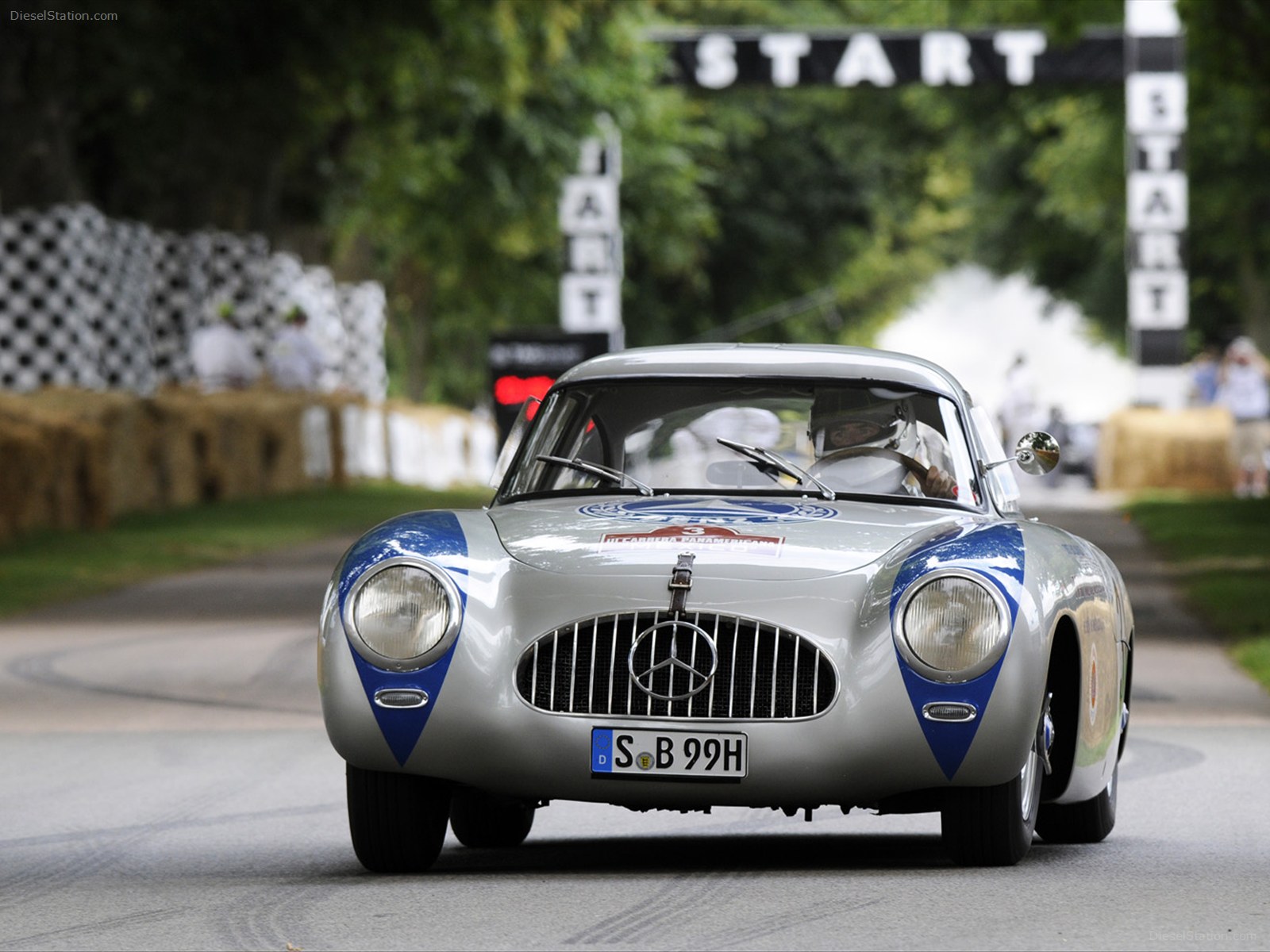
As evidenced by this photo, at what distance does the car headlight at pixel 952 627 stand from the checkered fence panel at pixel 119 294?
21.1m

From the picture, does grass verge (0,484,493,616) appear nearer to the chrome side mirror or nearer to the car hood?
the chrome side mirror

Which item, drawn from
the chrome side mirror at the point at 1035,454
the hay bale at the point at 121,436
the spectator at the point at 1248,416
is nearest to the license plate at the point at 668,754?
the chrome side mirror at the point at 1035,454

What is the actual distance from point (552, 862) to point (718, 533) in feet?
3.40

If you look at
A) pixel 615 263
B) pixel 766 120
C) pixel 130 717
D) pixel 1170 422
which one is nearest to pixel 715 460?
pixel 130 717

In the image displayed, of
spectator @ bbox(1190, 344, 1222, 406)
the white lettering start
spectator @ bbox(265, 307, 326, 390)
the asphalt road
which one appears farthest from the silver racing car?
spectator @ bbox(1190, 344, 1222, 406)

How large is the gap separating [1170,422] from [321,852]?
97.3 feet

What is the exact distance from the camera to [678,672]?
6648mm

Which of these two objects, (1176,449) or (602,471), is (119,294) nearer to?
(1176,449)

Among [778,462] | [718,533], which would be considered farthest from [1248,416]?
[718,533]

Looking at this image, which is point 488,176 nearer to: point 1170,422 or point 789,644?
point 1170,422

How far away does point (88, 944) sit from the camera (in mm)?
5906

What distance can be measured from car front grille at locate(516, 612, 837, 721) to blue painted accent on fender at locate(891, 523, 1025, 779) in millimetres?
215

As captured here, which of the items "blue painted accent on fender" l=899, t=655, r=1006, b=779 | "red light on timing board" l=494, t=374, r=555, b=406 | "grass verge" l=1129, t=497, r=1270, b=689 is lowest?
"grass verge" l=1129, t=497, r=1270, b=689

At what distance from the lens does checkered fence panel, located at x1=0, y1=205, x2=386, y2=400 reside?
92.1 feet
